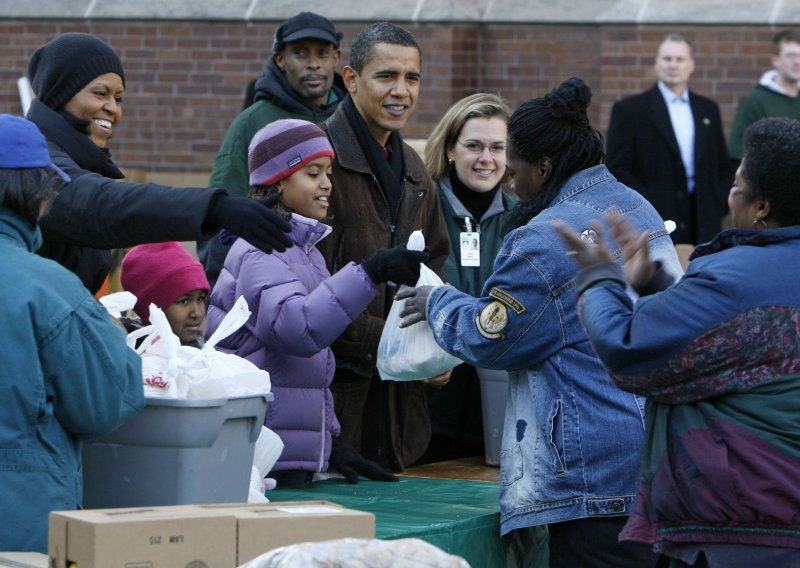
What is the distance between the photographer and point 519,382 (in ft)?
15.2

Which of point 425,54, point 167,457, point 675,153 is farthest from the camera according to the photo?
point 425,54

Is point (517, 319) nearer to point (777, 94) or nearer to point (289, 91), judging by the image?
point (289, 91)

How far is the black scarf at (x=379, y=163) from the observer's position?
5801mm

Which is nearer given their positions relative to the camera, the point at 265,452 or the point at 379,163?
the point at 265,452

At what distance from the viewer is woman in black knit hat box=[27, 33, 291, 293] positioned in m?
4.12

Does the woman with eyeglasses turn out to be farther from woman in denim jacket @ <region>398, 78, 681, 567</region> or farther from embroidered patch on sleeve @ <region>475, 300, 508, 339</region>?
embroidered patch on sleeve @ <region>475, 300, 508, 339</region>

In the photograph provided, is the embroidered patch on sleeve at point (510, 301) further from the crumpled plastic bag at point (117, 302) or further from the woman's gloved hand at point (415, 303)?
the crumpled plastic bag at point (117, 302)

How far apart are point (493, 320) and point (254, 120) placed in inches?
119

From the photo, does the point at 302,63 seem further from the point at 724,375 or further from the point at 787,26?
the point at 787,26

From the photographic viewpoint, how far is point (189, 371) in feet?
14.2

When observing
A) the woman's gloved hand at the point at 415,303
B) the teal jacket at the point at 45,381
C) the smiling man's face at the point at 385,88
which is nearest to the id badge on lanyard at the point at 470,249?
the smiling man's face at the point at 385,88

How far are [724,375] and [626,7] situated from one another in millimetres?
8745

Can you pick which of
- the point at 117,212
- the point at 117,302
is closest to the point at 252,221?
the point at 117,212

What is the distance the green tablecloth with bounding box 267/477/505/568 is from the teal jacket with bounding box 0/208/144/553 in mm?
1078
